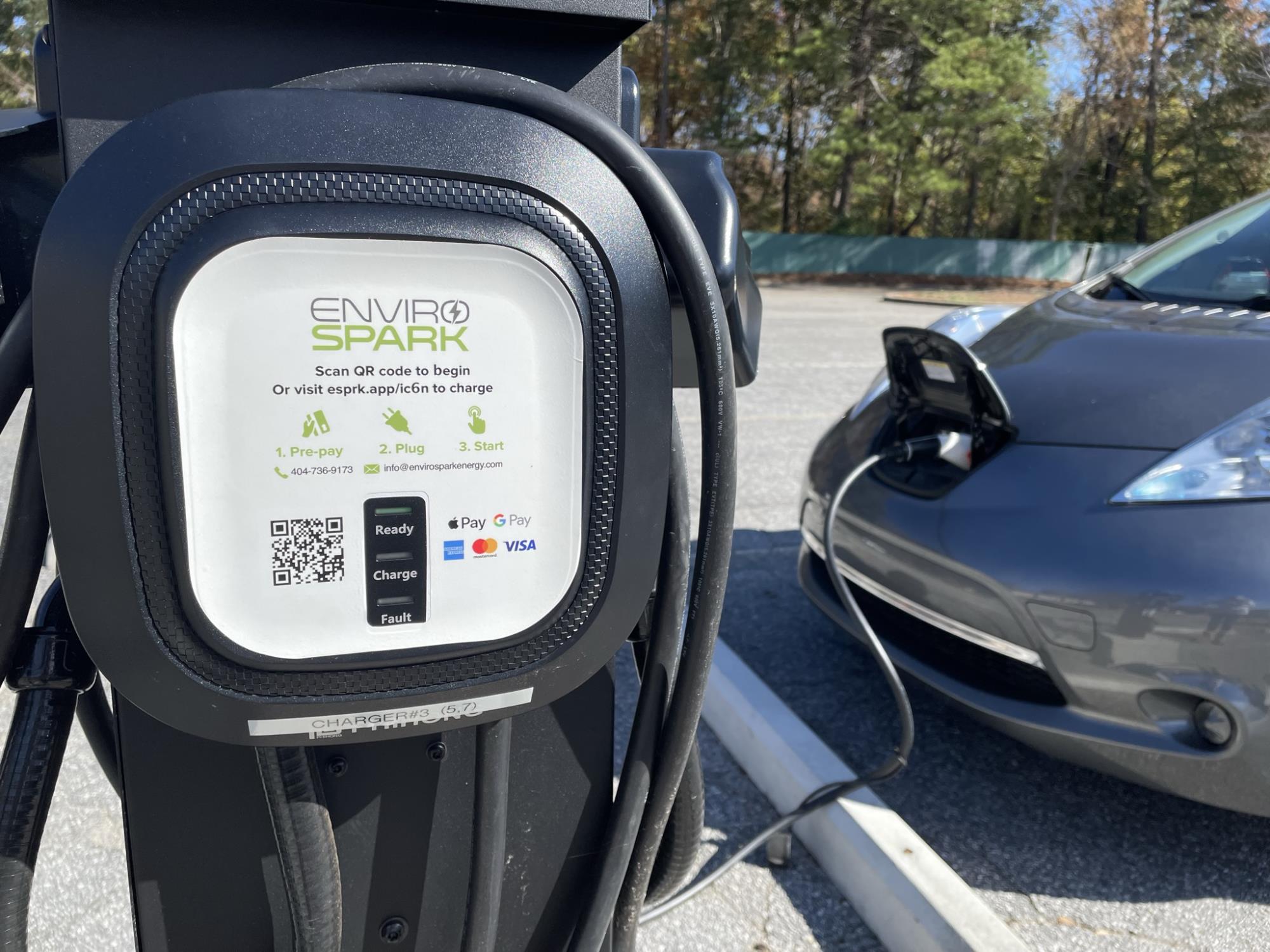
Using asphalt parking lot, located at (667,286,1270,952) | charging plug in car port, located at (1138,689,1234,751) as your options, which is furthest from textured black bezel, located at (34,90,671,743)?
charging plug in car port, located at (1138,689,1234,751)

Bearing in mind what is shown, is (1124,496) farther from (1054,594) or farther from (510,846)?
(510,846)

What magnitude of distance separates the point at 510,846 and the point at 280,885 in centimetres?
24

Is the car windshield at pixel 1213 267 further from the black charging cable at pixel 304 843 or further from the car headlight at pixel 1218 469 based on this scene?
the black charging cable at pixel 304 843

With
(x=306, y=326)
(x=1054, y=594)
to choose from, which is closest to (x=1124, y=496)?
(x=1054, y=594)

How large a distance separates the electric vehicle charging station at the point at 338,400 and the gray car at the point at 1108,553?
1266mm

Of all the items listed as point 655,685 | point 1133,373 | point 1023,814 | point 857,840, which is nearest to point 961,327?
point 1133,373

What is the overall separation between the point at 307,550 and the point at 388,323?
0.19 m

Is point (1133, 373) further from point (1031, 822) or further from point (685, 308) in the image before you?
point (685, 308)

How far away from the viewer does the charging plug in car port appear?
1.88 metres

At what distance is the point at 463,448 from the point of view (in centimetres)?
82

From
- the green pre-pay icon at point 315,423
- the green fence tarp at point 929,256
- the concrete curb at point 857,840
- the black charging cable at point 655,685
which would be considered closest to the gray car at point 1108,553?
the concrete curb at point 857,840

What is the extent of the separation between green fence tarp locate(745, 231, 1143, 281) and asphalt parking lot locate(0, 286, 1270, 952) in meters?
22.7

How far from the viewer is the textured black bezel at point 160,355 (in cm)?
71

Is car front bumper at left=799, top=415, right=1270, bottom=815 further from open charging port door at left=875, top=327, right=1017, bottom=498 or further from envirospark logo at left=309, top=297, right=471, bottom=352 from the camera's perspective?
envirospark logo at left=309, top=297, right=471, bottom=352
